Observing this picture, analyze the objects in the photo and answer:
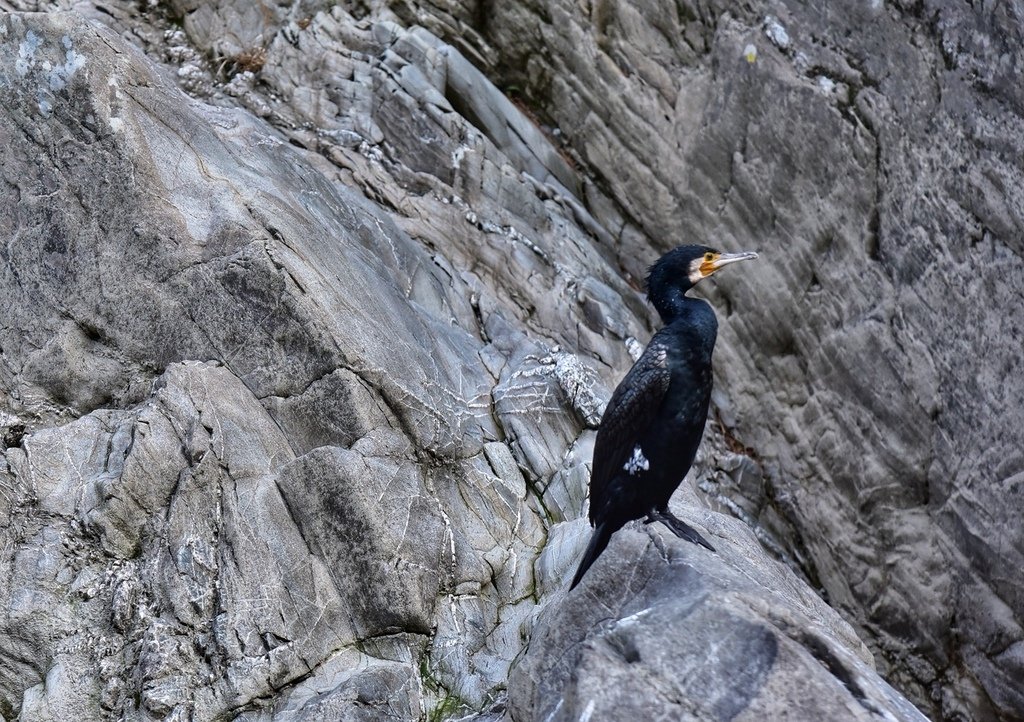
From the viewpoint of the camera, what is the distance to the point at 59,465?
20.2 ft

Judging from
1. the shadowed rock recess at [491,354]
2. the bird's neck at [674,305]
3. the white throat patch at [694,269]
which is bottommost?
the shadowed rock recess at [491,354]

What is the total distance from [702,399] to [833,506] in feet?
12.9

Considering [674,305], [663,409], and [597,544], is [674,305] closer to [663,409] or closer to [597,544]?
[663,409]

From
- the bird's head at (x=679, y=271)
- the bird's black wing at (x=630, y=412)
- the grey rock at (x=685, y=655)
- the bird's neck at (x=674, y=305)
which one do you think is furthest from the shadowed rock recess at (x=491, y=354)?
the bird's head at (x=679, y=271)

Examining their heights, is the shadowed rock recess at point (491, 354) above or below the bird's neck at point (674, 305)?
below

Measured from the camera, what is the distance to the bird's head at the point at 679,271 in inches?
217

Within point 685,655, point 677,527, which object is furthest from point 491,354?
point 685,655

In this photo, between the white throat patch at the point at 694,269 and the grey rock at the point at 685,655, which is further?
the white throat patch at the point at 694,269

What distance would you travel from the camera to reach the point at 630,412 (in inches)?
213

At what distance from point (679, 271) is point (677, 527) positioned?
4.28ft

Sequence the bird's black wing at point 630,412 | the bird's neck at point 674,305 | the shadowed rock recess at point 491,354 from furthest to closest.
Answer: the shadowed rock recess at point 491,354
the bird's neck at point 674,305
the bird's black wing at point 630,412

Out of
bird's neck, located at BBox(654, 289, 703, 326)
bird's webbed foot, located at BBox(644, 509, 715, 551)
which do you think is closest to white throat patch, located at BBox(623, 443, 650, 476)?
bird's webbed foot, located at BBox(644, 509, 715, 551)

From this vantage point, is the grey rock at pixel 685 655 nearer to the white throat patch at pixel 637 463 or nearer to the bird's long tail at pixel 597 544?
the bird's long tail at pixel 597 544

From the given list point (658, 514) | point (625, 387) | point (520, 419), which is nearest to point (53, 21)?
point (520, 419)
